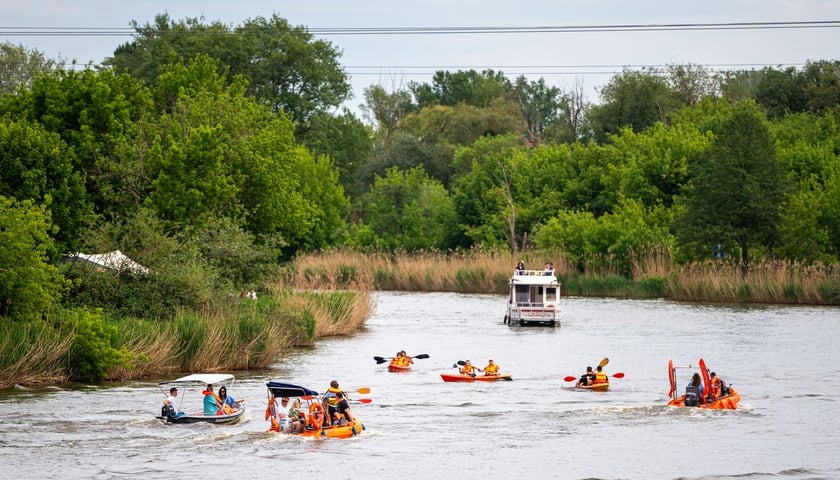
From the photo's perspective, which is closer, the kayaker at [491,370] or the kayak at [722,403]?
the kayak at [722,403]

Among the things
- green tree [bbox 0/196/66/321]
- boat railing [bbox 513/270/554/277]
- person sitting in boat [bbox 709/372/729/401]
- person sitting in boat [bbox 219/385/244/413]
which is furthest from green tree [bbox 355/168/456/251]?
person sitting in boat [bbox 219/385/244/413]

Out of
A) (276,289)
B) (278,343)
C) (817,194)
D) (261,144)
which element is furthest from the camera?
(817,194)

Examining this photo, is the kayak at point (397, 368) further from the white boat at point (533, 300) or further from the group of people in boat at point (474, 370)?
the white boat at point (533, 300)

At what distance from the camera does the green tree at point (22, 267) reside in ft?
141

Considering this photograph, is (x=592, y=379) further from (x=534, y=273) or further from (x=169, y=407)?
(x=534, y=273)

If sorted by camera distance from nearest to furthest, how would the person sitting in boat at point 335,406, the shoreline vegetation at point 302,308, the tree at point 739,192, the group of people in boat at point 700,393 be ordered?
the person sitting in boat at point 335,406
the group of people in boat at point 700,393
the shoreline vegetation at point 302,308
the tree at point 739,192

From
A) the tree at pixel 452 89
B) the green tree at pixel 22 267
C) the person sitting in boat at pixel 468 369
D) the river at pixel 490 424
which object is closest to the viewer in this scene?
the river at pixel 490 424

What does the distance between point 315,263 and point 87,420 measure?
200 ft

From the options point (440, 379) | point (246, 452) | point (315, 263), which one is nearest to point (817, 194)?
point (315, 263)

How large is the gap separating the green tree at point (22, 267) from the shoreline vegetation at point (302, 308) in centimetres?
76

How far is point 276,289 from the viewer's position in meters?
61.8

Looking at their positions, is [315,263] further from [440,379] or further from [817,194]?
[440,379]

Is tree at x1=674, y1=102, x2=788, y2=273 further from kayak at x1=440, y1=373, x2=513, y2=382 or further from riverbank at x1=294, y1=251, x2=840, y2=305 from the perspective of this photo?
kayak at x1=440, y1=373, x2=513, y2=382

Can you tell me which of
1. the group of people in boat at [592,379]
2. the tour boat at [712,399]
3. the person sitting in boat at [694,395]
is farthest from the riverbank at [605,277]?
the person sitting in boat at [694,395]
